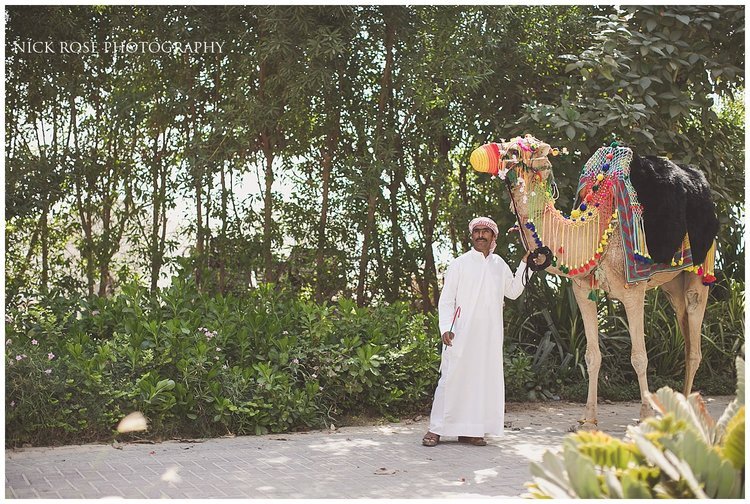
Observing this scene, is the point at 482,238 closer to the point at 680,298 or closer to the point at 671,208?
the point at 671,208

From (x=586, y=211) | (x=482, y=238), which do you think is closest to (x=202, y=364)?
(x=482, y=238)

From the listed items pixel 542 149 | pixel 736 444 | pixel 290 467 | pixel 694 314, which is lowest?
pixel 290 467

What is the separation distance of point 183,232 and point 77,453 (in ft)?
14.2

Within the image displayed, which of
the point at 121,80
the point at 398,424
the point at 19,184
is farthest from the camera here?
the point at 121,80

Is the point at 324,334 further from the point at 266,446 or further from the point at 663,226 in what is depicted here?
the point at 663,226

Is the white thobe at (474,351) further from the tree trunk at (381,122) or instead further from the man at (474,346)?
the tree trunk at (381,122)

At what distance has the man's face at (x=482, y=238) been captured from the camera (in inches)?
242

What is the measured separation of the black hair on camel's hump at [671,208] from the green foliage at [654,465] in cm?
315

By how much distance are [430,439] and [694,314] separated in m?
2.52

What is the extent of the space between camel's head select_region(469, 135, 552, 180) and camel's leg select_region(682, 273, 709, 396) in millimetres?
1807

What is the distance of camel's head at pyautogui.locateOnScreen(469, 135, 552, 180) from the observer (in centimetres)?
586

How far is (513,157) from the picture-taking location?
232 inches

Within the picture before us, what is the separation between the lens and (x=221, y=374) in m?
6.37

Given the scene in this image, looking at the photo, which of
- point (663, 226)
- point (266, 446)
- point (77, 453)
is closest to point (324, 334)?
point (266, 446)
